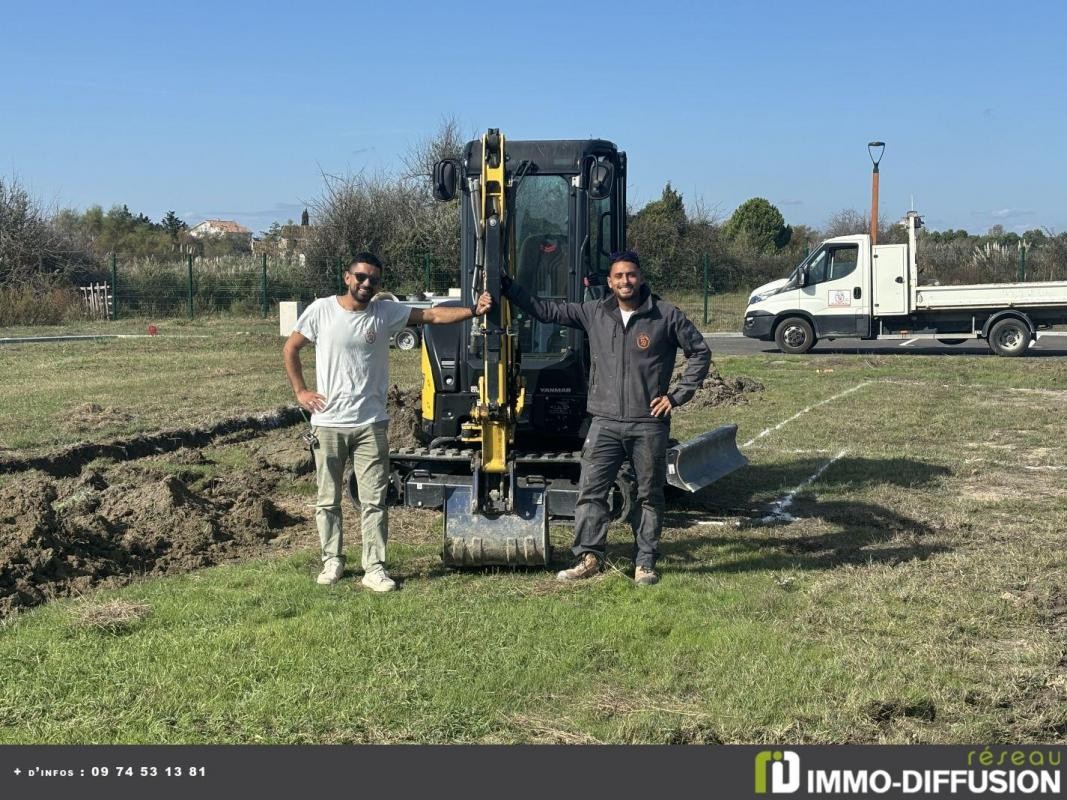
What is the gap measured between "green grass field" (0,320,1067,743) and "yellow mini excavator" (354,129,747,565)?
1.72ft

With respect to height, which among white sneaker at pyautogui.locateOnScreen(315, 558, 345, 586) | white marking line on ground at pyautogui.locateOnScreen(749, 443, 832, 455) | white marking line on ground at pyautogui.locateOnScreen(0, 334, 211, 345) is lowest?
white sneaker at pyautogui.locateOnScreen(315, 558, 345, 586)

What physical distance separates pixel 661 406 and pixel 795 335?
19.4 meters

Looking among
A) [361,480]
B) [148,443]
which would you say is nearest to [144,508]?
[361,480]

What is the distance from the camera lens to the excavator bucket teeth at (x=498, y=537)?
7.48 m

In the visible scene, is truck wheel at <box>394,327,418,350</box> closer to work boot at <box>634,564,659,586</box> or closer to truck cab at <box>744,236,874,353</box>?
truck cab at <box>744,236,874,353</box>

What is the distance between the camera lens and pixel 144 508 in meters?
8.91

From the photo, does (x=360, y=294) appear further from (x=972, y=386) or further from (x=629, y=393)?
(x=972, y=386)

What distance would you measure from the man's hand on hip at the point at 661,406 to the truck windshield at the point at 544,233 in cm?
173

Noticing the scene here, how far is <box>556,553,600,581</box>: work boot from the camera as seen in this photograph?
291 inches

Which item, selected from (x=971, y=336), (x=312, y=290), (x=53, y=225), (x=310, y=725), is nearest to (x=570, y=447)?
(x=310, y=725)

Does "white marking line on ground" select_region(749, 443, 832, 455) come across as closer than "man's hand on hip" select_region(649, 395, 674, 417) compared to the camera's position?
No

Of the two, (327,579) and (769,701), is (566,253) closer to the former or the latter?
(327,579)

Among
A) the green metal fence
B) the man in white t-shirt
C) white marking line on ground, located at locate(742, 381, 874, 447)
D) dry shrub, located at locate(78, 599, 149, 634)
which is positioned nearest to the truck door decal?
white marking line on ground, located at locate(742, 381, 874, 447)
